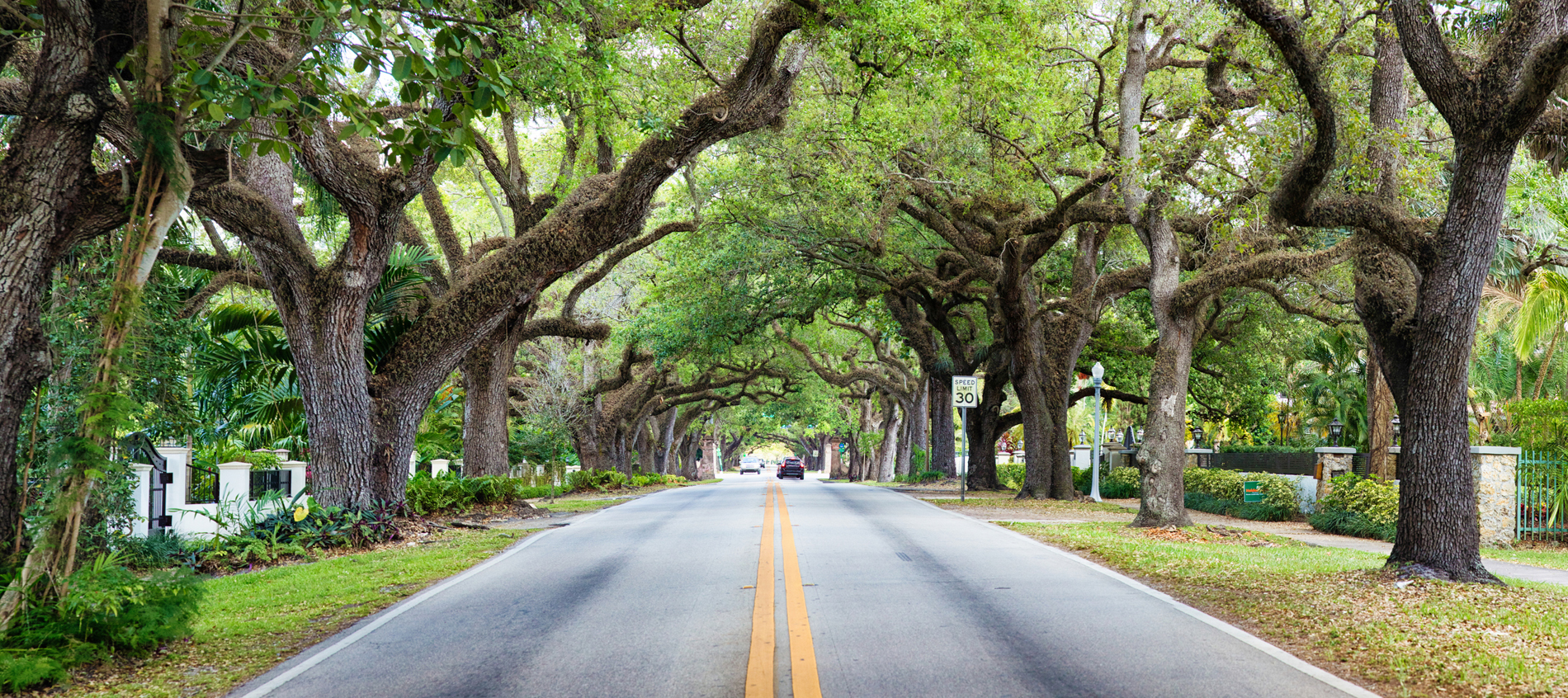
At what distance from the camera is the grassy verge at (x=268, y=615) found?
19.2 ft

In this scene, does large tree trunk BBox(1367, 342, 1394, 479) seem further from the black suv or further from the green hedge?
the black suv

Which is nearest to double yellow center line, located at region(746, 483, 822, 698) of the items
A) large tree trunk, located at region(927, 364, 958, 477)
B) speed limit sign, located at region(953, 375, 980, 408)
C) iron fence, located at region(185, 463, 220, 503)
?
iron fence, located at region(185, 463, 220, 503)

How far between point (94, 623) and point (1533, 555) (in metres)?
15.3

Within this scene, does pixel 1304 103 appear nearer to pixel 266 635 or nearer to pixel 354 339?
pixel 266 635

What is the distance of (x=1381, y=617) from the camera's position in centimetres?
719

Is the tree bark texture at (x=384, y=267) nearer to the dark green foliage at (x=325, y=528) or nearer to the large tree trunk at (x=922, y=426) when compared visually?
the dark green foliage at (x=325, y=528)

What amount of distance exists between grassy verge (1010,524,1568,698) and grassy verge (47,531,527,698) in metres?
6.77

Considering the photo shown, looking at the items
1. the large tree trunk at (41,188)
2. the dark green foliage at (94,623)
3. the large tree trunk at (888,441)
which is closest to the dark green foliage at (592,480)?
the large tree trunk at (888,441)

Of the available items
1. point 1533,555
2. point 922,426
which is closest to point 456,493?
point 1533,555

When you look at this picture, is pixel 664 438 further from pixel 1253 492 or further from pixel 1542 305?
pixel 1542 305

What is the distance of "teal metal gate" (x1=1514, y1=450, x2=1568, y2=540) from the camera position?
13953mm

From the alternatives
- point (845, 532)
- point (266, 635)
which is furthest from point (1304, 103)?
point (266, 635)

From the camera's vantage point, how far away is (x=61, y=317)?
6738mm

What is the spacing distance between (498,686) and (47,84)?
5.42 metres
